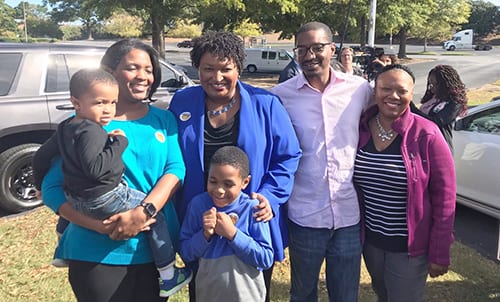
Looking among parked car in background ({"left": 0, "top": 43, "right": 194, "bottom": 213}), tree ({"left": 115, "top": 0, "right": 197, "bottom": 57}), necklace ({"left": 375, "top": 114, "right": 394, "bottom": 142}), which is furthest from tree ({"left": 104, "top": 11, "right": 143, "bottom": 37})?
necklace ({"left": 375, "top": 114, "right": 394, "bottom": 142})

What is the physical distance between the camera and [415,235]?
86.7 inches

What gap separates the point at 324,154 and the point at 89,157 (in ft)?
4.05

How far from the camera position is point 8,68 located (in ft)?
16.5

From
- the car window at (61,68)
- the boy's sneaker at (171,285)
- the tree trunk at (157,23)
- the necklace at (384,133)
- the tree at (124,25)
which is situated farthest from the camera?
the tree at (124,25)

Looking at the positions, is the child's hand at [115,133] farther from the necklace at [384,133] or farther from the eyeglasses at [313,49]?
the necklace at [384,133]

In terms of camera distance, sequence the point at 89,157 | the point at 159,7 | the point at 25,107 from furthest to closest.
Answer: the point at 159,7
the point at 25,107
the point at 89,157

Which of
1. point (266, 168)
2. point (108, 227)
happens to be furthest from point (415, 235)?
point (108, 227)

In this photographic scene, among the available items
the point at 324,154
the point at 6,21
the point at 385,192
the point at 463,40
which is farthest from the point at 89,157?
the point at 6,21

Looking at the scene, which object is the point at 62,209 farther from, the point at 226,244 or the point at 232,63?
the point at 232,63

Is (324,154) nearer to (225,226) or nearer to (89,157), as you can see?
(225,226)

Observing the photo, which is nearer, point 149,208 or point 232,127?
point 149,208

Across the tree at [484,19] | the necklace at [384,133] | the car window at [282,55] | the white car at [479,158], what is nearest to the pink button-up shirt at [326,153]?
the necklace at [384,133]

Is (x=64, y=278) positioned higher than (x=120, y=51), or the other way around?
(x=120, y=51)

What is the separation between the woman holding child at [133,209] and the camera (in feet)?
6.06
